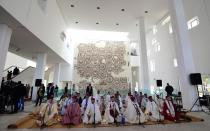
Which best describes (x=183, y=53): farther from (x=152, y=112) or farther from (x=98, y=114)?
(x=98, y=114)

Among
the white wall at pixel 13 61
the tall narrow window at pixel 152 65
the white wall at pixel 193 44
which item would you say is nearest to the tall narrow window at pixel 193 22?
the white wall at pixel 193 44

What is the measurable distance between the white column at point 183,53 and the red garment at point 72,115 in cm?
613

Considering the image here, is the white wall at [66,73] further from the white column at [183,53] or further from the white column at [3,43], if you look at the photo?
the white column at [183,53]

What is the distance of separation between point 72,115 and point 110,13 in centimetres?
1065

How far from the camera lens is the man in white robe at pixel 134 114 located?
17.0 feet

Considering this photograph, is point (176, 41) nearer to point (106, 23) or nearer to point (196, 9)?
point (196, 9)

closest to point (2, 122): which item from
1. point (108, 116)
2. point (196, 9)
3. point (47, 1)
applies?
point (108, 116)

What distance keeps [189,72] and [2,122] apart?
9.39 meters

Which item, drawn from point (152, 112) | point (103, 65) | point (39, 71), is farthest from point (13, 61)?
point (152, 112)

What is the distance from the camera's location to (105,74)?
647 inches

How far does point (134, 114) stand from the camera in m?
5.31

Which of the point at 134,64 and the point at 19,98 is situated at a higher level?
the point at 134,64

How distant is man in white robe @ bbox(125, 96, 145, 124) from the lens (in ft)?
17.0

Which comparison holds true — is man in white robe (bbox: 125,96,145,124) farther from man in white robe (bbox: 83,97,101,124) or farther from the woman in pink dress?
the woman in pink dress
